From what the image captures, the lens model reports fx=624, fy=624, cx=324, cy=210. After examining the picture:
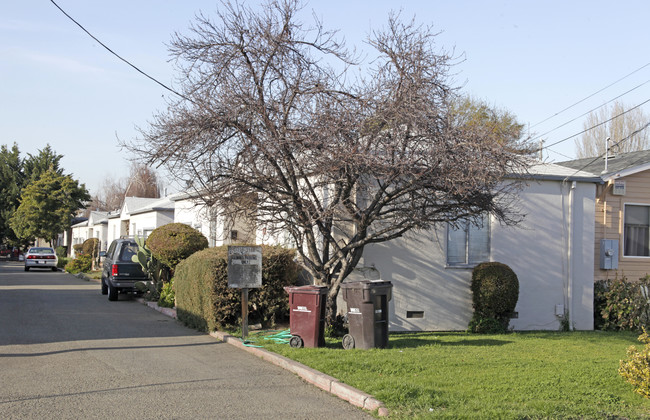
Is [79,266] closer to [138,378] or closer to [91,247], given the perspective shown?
[91,247]

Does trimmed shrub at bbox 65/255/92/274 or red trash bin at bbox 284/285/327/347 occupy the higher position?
red trash bin at bbox 284/285/327/347

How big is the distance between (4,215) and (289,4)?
56.6m

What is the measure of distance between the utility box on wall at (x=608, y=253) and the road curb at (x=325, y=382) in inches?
407

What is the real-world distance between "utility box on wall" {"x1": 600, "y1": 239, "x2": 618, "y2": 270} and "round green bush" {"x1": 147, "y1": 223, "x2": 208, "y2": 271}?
11.1 metres

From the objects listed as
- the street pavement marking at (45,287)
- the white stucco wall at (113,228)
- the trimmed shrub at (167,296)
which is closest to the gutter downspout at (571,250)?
the trimmed shrub at (167,296)

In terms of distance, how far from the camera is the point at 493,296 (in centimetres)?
1386

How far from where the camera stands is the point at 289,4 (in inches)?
444

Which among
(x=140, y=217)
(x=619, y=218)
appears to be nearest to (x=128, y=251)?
(x=140, y=217)

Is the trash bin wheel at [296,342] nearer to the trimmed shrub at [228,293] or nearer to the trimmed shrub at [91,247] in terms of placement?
the trimmed shrub at [228,293]

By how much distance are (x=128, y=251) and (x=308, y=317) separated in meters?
10.9

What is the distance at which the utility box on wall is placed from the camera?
16312 millimetres

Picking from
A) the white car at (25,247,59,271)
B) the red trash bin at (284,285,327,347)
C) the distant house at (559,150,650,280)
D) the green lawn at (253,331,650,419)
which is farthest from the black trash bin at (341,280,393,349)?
the white car at (25,247,59,271)

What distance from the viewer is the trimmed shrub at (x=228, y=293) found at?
12.4 meters

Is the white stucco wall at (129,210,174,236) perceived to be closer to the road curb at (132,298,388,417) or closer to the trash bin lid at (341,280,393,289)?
the road curb at (132,298,388,417)
